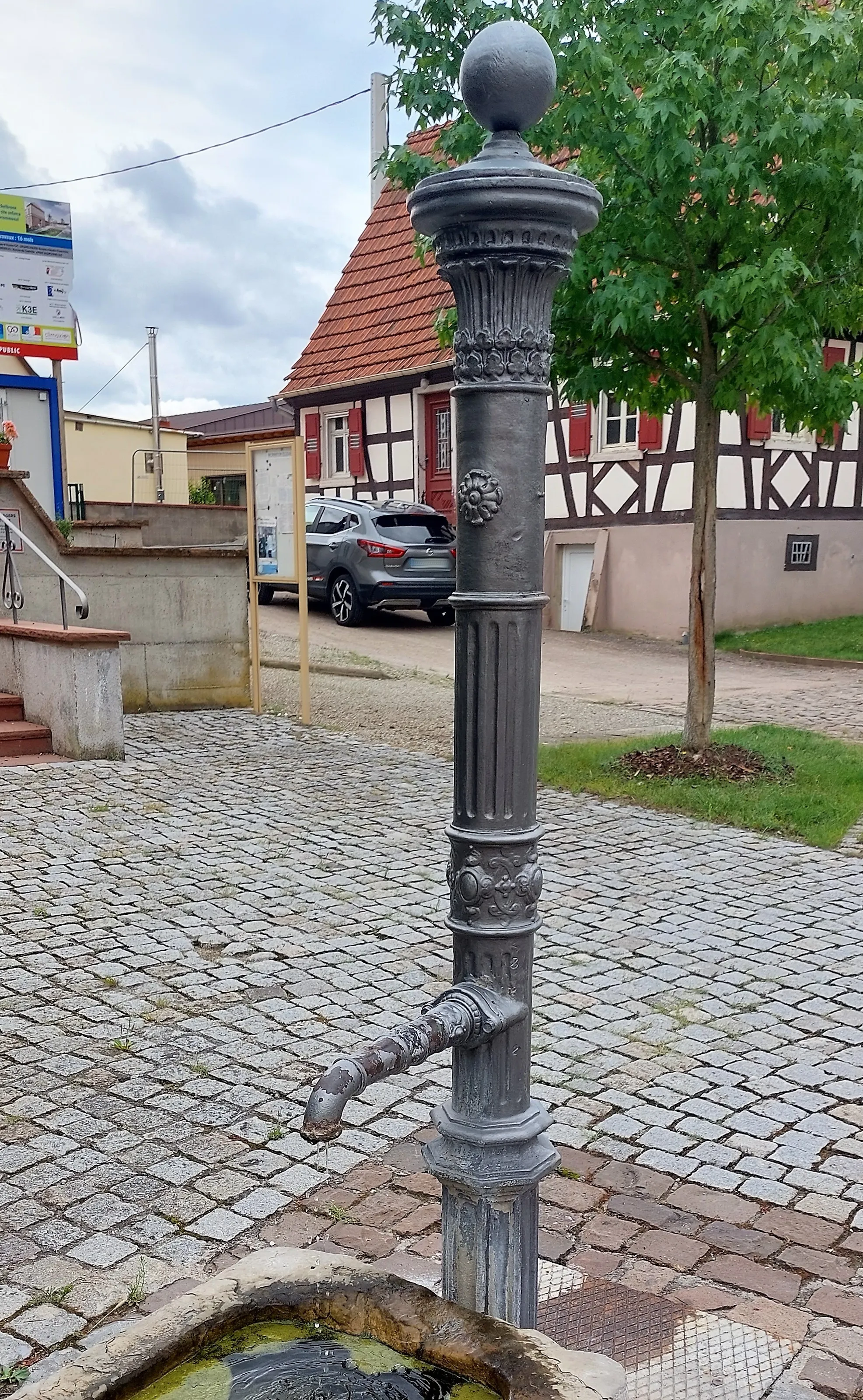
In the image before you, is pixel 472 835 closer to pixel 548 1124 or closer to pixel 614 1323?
pixel 548 1124

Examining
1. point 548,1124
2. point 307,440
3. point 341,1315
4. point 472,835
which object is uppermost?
point 307,440

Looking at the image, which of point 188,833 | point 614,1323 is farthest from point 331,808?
point 614,1323

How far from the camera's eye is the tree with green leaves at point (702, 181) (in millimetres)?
6875

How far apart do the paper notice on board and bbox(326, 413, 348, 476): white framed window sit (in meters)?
12.7

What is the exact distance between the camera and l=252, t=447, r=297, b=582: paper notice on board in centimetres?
1020

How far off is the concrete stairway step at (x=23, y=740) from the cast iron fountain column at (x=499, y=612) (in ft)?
23.5

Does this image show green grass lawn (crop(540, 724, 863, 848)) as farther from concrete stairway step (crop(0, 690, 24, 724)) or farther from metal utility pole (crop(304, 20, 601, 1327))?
metal utility pole (crop(304, 20, 601, 1327))

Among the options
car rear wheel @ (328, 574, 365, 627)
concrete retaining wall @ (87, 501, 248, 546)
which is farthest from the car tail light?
concrete retaining wall @ (87, 501, 248, 546)

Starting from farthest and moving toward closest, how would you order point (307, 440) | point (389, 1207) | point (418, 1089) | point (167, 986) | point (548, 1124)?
point (307, 440), point (167, 986), point (418, 1089), point (389, 1207), point (548, 1124)

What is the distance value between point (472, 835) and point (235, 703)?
9206mm

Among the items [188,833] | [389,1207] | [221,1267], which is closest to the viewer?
[221,1267]

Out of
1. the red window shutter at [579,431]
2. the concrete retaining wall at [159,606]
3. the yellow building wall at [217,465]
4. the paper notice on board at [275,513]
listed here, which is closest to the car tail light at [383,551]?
the red window shutter at [579,431]

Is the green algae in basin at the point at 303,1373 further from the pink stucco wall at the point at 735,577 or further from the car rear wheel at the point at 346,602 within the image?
the pink stucco wall at the point at 735,577

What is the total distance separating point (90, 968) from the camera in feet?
16.1
